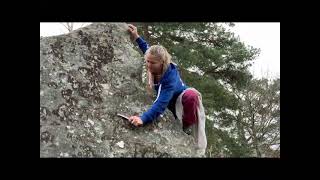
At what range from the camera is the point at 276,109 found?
7043 millimetres

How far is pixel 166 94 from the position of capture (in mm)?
4625

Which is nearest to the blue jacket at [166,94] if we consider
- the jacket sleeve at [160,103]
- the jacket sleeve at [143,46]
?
the jacket sleeve at [160,103]

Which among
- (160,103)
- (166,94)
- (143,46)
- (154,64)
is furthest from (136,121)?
(143,46)

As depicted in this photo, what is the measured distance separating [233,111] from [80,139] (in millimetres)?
3230

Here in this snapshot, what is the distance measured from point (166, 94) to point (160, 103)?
11 centimetres

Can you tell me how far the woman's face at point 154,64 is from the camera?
4.62 meters

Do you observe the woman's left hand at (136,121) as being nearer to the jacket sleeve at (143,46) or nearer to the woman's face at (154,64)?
the woman's face at (154,64)

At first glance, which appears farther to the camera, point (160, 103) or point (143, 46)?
point (143, 46)

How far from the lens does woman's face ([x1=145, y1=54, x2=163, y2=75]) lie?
15.2ft

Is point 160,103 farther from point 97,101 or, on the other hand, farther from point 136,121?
point 97,101

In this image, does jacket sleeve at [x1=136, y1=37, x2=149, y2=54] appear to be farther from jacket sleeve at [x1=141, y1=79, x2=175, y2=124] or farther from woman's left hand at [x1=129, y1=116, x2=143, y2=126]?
woman's left hand at [x1=129, y1=116, x2=143, y2=126]

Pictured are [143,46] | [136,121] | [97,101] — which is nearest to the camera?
→ [136,121]
